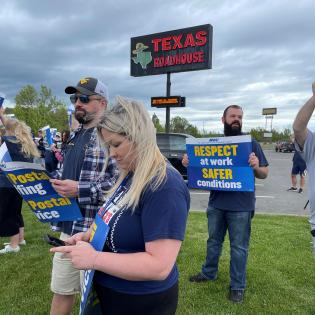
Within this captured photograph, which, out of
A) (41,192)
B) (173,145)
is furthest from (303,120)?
(173,145)

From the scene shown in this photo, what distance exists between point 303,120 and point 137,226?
5.24ft

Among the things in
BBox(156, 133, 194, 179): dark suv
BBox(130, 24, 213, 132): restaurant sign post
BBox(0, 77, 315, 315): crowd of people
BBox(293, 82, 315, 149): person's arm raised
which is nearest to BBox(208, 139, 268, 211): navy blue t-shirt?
BBox(293, 82, 315, 149): person's arm raised

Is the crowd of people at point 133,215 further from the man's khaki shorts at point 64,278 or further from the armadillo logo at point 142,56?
the armadillo logo at point 142,56

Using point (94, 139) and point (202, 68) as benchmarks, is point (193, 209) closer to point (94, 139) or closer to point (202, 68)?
point (94, 139)

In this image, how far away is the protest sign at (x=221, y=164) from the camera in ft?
11.7

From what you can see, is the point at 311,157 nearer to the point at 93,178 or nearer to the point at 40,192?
the point at 93,178

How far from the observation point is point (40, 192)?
257 centimetres

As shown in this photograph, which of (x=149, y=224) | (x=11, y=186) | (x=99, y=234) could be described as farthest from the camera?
(x=11, y=186)

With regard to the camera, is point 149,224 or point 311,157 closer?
point 149,224

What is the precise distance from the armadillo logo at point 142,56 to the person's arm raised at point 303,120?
15.0m

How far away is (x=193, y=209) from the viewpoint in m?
8.42

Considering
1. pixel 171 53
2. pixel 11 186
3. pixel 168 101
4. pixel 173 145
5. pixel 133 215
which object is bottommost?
pixel 11 186

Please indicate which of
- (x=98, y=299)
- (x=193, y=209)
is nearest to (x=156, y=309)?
(x=98, y=299)

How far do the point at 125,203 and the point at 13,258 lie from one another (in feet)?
12.8
